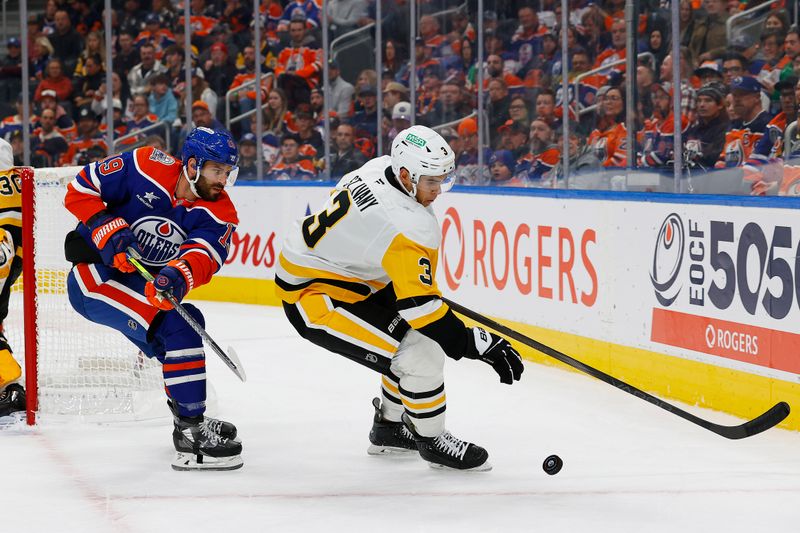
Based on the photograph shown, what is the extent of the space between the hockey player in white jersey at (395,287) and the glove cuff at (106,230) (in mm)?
526

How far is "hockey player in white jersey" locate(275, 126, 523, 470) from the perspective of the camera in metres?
3.46

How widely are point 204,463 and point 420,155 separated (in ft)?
3.94

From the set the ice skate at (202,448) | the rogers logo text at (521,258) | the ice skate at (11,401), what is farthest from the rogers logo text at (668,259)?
the ice skate at (11,401)

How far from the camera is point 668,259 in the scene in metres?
4.98

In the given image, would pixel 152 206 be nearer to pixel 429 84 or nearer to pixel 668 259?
pixel 668 259

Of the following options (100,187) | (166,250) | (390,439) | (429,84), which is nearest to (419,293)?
(390,439)

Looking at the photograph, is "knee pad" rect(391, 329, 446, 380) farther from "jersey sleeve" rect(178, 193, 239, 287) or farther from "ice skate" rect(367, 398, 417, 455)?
"jersey sleeve" rect(178, 193, 239, 287)

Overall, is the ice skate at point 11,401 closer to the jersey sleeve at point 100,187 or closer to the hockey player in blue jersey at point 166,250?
the hockey player in blue jersey at point 166,250

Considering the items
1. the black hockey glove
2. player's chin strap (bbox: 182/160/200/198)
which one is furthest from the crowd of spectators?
player's chin strap (bbox: 182/160/200/198)

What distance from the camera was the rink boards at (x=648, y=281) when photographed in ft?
14.5

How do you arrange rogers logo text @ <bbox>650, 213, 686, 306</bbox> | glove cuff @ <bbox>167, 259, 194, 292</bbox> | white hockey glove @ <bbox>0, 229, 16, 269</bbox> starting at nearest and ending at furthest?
glove cuff @ <bbox>167, 259, 194, 292</bbox>
white hockey glove @ <bbox>0, 229, 16, 269</bbox>
rogers logo text @ <bbox>650, 213, 686, 306</bbox>

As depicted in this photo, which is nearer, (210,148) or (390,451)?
(210,148)

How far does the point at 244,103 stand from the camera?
8812 mm

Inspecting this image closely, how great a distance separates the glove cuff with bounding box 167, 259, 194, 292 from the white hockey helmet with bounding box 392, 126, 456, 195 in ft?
2.40
